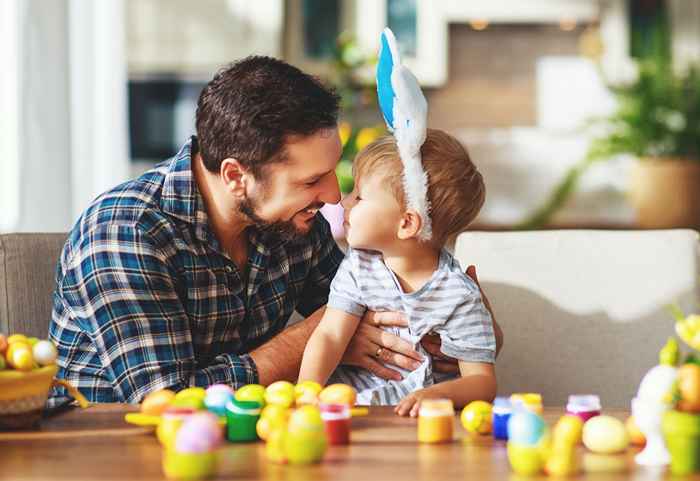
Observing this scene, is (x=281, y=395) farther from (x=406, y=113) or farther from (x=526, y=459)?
(x=406, y=113)

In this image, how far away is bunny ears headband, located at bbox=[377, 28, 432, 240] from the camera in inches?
62.6

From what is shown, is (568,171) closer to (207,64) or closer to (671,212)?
(671,212)

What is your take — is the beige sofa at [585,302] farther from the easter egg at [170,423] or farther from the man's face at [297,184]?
the easter egg at [170,423]

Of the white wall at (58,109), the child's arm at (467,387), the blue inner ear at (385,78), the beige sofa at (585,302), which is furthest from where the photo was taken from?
the white wall at (58,109)

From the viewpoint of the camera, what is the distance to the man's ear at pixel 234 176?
185 cm

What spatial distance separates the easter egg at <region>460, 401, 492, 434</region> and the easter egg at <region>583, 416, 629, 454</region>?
14cm

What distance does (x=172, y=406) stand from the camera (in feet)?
4.01

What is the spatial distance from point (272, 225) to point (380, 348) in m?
0.32

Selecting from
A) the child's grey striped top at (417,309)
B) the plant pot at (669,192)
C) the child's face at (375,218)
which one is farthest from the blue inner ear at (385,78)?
the plant pot at (669,192)

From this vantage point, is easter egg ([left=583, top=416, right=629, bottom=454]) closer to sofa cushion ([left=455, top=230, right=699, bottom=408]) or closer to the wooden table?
the wooden table

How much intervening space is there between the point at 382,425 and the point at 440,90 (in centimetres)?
465

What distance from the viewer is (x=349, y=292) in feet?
5.90

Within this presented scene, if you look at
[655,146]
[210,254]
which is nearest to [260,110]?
[210,254]

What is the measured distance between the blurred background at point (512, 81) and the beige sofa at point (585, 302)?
7.34ft
